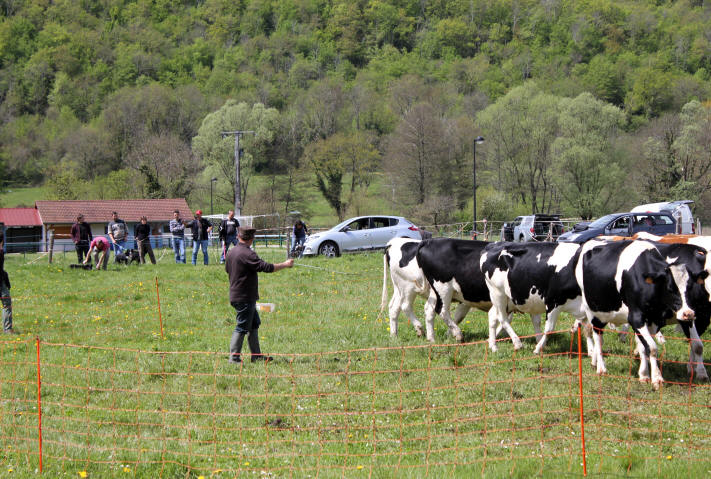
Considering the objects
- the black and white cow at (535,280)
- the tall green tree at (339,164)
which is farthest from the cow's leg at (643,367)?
the tall green tree at (339,164)

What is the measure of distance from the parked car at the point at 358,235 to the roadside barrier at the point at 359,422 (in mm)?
15194

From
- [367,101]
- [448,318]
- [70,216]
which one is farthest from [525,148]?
[448,318]

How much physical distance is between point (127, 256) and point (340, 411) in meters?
17.1

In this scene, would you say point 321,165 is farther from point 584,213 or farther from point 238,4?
point 238,4

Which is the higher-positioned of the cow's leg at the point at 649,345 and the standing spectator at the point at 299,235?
the standing spectator at the point at 299,235

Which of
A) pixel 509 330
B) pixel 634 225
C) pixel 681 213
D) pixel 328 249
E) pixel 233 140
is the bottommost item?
pixel 509 330

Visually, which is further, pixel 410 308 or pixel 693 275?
pixel 410 308

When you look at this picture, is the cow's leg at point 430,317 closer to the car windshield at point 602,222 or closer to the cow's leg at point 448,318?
the cow's leg at point 448,318

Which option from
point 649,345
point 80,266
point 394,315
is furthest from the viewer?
point 80,266

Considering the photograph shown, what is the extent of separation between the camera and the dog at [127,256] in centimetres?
2266

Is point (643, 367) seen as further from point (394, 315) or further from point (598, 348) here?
point (394, 315)

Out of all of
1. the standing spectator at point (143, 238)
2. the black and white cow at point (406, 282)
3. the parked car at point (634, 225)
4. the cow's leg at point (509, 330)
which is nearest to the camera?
the cow's leg at point (509, 330)

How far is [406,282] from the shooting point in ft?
38.6

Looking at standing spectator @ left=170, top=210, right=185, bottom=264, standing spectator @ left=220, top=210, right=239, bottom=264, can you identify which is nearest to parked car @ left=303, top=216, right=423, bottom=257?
standing spectator @ left=220, top=210, right=239, bottom=264
